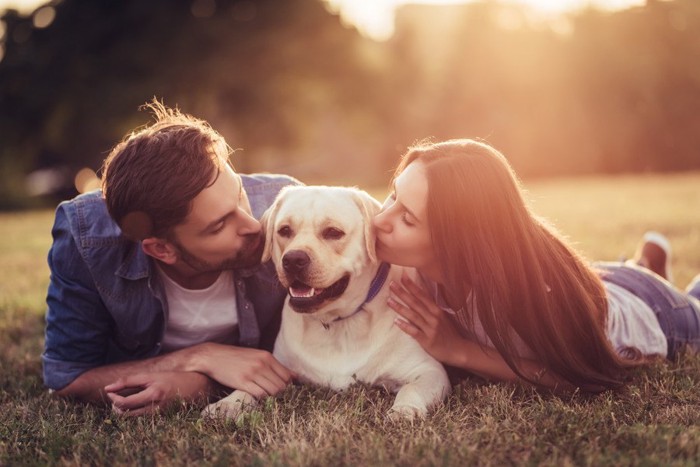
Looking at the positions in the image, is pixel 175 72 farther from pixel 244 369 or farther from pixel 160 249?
pixel 244 369

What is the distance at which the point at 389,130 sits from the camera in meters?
25.5

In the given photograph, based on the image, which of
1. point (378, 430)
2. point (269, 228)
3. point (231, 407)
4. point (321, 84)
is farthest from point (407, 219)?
point (321, 84)

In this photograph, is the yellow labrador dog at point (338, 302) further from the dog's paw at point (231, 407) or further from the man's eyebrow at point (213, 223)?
the man's eyebrow at point (213, 223)

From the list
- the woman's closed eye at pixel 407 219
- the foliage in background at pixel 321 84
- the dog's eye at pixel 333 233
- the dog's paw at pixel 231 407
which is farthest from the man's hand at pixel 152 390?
the foliage in background at pixel 321 84

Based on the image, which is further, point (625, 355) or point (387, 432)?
point (625, 355)

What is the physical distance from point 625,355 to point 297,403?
1.75m

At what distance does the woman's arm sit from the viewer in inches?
128

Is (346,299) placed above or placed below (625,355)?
above

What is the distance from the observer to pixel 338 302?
10.8 ft

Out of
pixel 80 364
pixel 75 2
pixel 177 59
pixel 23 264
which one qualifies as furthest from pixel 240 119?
pixel 80 364

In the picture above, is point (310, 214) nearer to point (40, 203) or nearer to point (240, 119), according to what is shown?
point (240, 119)

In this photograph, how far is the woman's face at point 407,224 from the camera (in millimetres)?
3146

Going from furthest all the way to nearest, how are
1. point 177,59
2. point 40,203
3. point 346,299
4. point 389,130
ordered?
point 389,130, point 40,203, point 177,59, point 346,299

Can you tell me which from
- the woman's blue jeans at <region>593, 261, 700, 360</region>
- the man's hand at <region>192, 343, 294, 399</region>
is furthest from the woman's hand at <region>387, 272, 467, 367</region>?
the woman's blue jeans at <region>593, 261, 700, 360</region>
